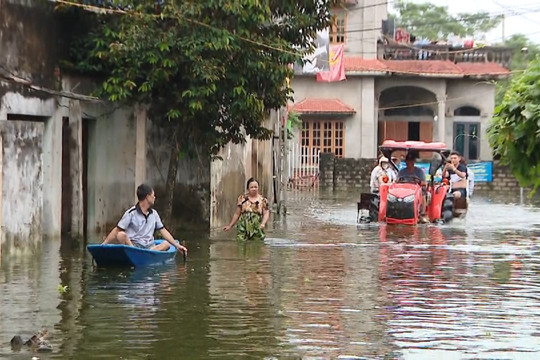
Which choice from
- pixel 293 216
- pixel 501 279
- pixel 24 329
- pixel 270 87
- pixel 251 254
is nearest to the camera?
pixel 24 329

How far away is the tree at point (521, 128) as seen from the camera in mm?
7375

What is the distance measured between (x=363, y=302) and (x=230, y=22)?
758 centimetres

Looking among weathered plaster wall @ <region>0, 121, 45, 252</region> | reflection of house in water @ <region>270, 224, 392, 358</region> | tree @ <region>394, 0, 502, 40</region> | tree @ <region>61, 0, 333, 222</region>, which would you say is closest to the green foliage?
tree @ <region>61, 0, 333, 222</region>

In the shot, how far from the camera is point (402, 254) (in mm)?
19172

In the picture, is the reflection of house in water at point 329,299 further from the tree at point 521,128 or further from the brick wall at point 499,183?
the brick wall at point 499,183

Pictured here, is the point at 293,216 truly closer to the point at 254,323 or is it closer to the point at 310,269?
the point at 310,269

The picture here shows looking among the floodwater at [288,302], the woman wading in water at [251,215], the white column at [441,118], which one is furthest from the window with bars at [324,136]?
the woman wading in water at [251,215]

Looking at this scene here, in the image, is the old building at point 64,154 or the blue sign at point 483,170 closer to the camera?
the old building at point 64,154

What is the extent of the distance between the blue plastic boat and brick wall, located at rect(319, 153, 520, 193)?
3197cm

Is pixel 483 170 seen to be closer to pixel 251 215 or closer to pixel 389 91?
pixel 389 91

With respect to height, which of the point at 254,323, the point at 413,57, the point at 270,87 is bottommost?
the point at 254,323

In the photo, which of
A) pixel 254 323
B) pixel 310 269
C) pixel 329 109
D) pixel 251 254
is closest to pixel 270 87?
pixel 251 254

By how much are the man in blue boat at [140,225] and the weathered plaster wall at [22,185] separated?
164 cm

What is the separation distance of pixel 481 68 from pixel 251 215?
32.0m
